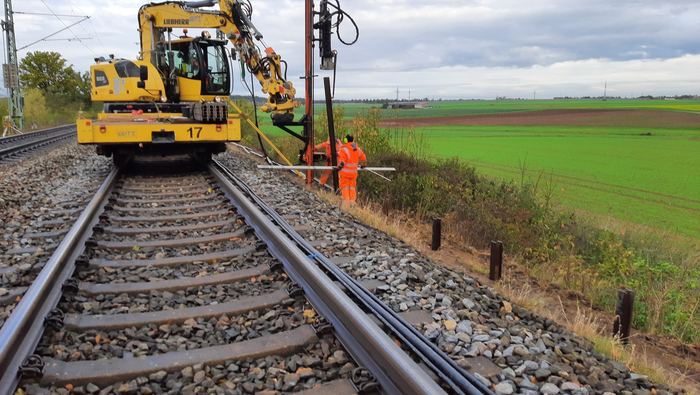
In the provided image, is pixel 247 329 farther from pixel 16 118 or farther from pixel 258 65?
pixel 16 118

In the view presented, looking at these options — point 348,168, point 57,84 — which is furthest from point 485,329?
point 57,84

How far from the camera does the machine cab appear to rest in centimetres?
1210

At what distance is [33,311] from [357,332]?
225cm

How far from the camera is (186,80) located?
1226cm

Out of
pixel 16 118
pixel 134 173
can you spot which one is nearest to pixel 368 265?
pixel 134 173

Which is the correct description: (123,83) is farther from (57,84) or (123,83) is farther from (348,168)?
(57,84)

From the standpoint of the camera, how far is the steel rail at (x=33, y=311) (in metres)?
2.64

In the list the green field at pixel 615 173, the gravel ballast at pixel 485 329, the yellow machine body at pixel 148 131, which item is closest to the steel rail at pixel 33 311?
the gravel ballast at pixel 485 329

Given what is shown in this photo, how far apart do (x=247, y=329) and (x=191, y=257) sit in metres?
1.69

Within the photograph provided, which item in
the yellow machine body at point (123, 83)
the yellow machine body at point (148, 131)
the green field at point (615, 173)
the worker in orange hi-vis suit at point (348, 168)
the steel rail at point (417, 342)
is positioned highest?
the yellow machine body at point (123, 83)

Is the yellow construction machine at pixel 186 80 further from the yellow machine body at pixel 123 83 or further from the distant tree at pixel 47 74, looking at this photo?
the distant tree at pixel 47 74

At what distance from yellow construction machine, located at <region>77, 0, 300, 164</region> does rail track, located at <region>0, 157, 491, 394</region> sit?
17.8ft

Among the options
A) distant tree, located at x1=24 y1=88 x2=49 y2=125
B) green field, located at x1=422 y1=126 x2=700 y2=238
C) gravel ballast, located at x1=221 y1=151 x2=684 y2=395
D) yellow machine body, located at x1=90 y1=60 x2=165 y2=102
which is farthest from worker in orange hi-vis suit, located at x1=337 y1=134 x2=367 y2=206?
distant tree, located at x1=24 y1=88 x2=49 y2=125

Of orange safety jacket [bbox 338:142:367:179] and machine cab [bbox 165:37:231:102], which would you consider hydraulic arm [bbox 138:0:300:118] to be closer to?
machine cab [bbox 165:37:231:102]
